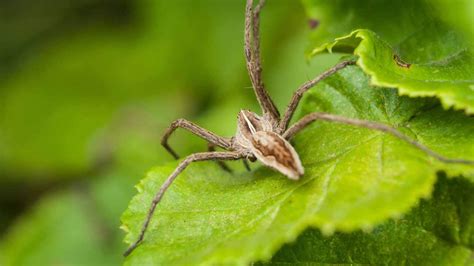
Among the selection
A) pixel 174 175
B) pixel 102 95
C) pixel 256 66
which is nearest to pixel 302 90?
pixel 256 66

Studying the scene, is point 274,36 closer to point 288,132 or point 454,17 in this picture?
point 288,132

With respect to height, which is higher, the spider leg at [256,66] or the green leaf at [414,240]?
the spider leg at [256,66]

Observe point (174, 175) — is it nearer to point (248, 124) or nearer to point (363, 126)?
point (248, 124)

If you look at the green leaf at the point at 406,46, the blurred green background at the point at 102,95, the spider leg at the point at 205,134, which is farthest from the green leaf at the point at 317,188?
the blurred green background at the point at 102,95

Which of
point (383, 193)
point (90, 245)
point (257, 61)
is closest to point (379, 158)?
point (383, 193)

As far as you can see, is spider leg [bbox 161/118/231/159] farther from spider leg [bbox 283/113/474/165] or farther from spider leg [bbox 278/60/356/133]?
spider leg [bbox 283/113/474/165]

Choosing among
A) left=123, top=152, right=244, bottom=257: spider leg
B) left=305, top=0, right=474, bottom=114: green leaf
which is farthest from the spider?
left=305, top=0, right=474, bottom=114: green leaf

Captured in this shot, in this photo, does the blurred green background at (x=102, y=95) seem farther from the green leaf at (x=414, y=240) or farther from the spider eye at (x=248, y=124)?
the green leaf at (x=414, y=240)

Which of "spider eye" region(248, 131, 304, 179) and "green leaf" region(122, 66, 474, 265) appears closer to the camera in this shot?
"green leaf" region(122, 66, 474, 265)
